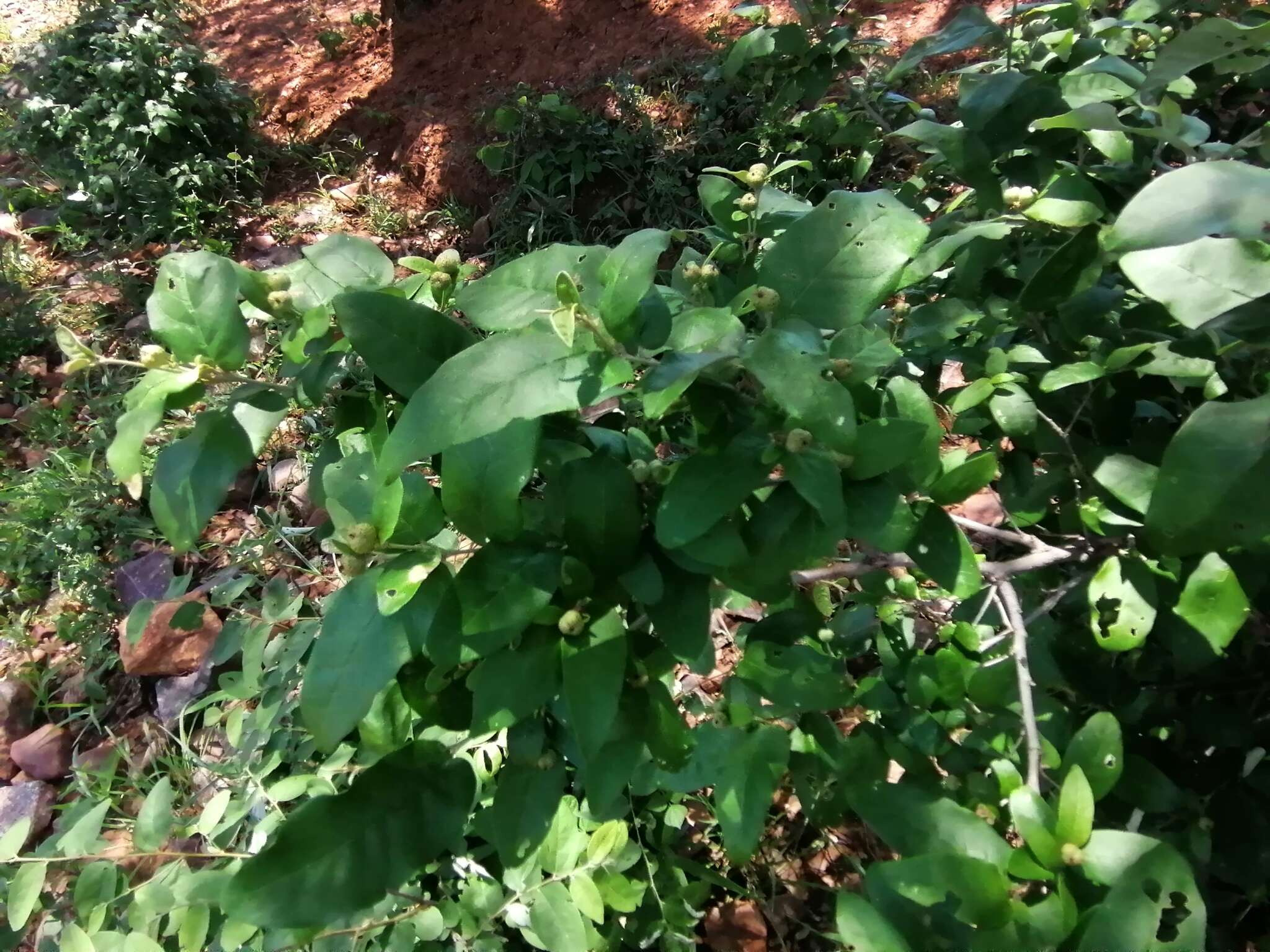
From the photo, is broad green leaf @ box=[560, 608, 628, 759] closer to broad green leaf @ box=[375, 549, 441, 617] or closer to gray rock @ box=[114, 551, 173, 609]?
broad green leaf @ box=[375, 549, 441, 617]

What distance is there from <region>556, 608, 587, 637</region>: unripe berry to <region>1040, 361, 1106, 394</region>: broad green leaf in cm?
66

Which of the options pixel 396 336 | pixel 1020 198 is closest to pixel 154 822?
pixel 396 336

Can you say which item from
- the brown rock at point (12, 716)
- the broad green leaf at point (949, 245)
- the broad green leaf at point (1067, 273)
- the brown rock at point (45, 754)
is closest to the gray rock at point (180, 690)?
the brown rock at point (45, 754)

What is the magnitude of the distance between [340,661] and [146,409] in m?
0.34

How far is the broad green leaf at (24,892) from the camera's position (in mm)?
1203

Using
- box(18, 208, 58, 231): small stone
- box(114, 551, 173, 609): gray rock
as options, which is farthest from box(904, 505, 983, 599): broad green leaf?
box(18, 208, 58, 231): small stone

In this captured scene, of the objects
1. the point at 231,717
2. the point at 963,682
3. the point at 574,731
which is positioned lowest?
the point at 231,717

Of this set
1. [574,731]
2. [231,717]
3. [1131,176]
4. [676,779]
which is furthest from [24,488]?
[1131,176]

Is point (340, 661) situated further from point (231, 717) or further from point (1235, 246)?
point (231, 717)

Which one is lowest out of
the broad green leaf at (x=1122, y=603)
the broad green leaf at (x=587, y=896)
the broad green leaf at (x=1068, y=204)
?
the broad green leaf at (x=587, y=896)

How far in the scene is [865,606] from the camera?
1.42m

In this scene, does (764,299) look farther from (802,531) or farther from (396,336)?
(396,336)

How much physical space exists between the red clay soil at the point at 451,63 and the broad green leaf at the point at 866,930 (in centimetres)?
332

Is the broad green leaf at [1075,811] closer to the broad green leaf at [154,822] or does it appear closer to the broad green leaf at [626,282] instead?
the broad green leaf at [626,282]
